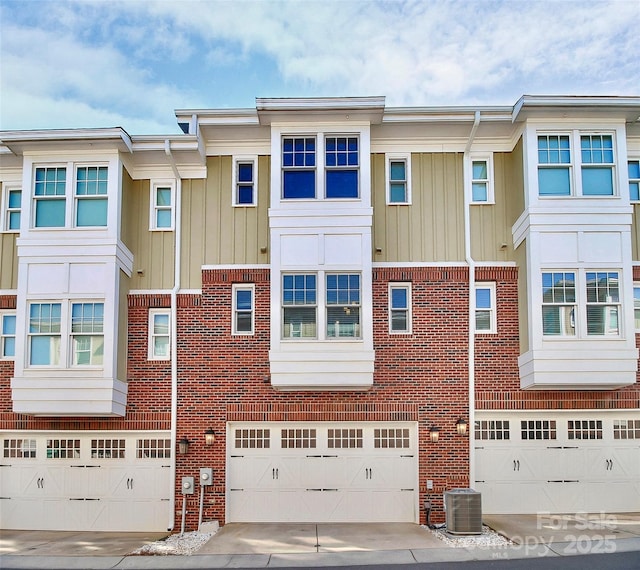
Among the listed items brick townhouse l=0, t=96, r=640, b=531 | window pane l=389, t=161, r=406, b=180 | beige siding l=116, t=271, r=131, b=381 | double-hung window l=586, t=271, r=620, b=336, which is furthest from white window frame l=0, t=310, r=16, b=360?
double-hung window l=586, t=271, r=620, b=336

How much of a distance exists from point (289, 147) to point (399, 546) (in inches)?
295

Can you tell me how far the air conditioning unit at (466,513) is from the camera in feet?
38.7

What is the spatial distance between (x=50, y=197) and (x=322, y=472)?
745 centimetres

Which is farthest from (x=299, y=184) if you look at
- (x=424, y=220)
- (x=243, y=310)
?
(x=243, y=310)

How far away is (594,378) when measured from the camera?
41.4 ft

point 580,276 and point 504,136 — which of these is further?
point 504,136

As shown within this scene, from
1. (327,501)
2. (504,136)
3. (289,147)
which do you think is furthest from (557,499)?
(289,147)

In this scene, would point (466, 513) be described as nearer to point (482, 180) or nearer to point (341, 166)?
point (482, 180)

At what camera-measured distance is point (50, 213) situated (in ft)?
44.5

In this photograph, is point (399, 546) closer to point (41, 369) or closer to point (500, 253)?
point (500, 253)

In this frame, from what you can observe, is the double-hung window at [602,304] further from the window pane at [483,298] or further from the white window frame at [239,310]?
the white window frame at [239,310]

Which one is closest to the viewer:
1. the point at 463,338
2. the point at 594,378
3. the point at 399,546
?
the point at 399,546

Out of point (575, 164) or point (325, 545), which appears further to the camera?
point (575, 164)

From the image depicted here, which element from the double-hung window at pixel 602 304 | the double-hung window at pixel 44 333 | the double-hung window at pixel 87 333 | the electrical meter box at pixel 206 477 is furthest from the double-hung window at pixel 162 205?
the double-hung window at pixel 602 304
